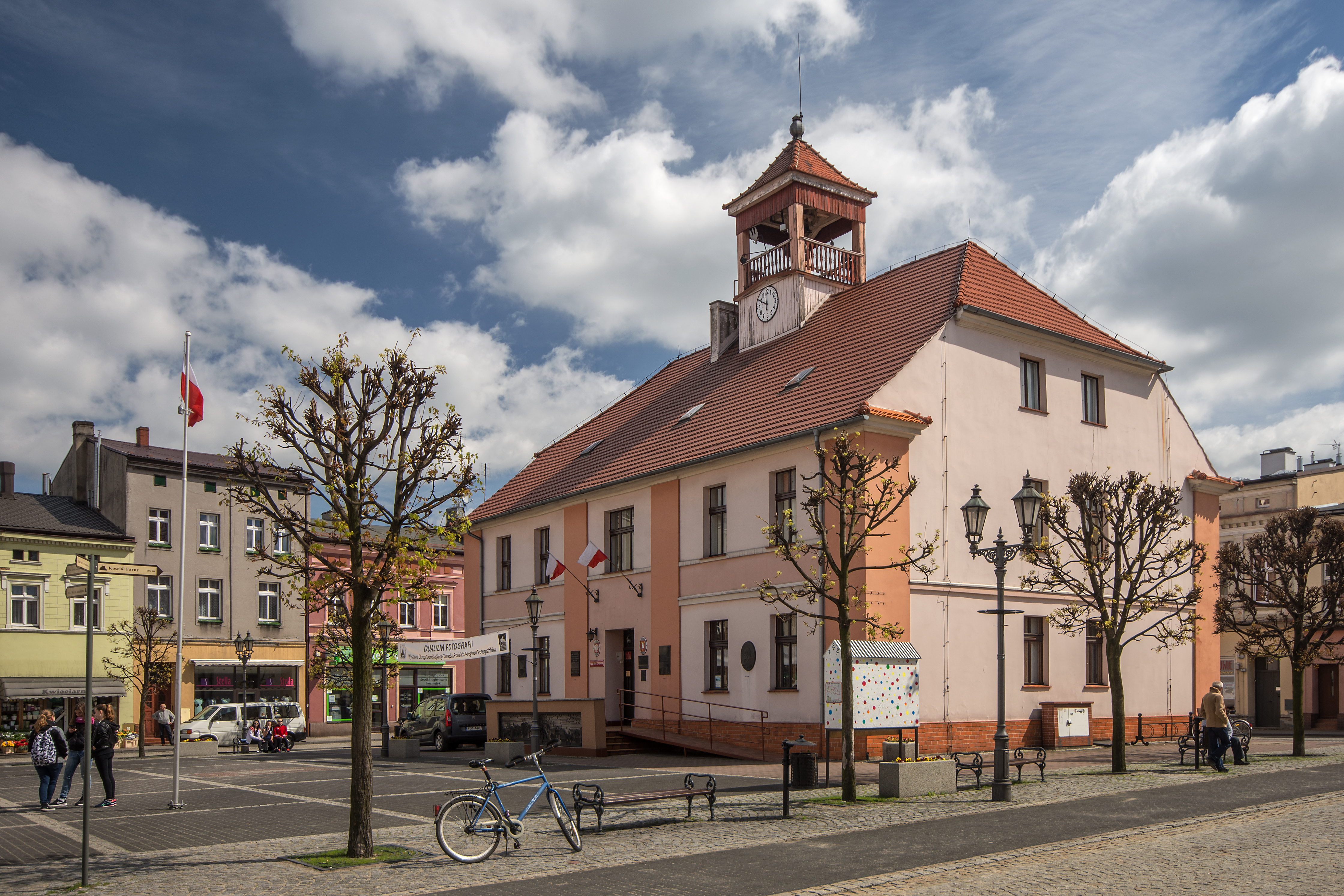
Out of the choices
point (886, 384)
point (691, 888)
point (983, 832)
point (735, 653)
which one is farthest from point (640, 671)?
point (691, 888)

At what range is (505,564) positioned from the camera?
3706 centimetres

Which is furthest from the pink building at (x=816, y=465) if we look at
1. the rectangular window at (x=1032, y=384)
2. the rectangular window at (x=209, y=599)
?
the rectangular window at (x=209, y=599)

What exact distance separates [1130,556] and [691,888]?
68.1 ft

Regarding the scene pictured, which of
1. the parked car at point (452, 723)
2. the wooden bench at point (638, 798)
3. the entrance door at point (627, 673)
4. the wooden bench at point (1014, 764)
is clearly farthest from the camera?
the parked car at point (452, 723)

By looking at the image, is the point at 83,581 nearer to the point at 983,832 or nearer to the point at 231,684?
the point at 983,832

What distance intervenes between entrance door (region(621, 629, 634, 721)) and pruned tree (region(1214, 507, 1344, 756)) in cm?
1493

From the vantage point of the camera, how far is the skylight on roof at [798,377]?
27297 millimetres

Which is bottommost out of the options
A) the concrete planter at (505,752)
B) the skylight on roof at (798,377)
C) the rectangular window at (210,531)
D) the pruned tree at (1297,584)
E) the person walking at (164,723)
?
the person walking at (164,723)

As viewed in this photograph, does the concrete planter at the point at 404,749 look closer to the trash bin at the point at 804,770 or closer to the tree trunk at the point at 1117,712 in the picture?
the trash bin at the point at 804,770

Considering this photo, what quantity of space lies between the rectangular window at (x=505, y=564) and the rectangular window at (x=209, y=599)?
16622 mm

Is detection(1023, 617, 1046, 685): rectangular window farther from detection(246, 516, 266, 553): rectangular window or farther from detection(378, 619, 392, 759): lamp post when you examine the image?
detection(246, 516, 266, 553): rectangular window

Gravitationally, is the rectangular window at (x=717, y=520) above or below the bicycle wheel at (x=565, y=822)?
above

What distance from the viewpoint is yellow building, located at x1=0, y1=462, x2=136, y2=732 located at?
4072 centimetres

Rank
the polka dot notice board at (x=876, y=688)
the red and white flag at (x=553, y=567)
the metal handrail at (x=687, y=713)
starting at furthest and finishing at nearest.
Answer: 1. the red and white flag at (x=553, y=567)
2. the metal handrail at (x=687, y=713)
3. the polka dot notice board at (x=876, y=688)
